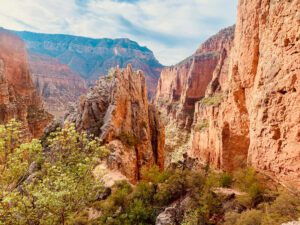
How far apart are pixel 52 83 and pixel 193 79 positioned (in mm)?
110390

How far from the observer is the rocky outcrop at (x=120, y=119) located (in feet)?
88.2

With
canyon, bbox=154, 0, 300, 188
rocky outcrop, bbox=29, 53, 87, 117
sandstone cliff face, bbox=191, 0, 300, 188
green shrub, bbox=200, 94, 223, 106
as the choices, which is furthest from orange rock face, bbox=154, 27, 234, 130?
sandstone cliff face, bbox=191, 0, 300, 188

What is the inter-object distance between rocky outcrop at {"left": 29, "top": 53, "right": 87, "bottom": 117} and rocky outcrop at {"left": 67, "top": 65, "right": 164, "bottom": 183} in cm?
11270

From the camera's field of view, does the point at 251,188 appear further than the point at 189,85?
No

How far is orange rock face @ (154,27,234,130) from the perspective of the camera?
325 ft

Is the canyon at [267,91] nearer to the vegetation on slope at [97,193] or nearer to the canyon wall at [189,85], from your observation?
the vegetation on slope at [97,193]

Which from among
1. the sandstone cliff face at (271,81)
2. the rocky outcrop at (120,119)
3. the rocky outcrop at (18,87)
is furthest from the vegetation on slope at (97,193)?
the rocky outcrop at (18,87)

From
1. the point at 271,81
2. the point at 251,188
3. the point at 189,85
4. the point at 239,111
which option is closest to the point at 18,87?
the point at 189,85

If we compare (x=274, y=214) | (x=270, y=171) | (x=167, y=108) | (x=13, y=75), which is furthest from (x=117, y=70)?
(x=167, y=108)

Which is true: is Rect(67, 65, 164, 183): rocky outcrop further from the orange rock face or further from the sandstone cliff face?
the orange rock face

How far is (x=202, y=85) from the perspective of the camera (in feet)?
353

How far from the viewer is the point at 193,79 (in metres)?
109

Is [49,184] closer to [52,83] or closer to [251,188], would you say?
[251,188]

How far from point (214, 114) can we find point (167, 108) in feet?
265
